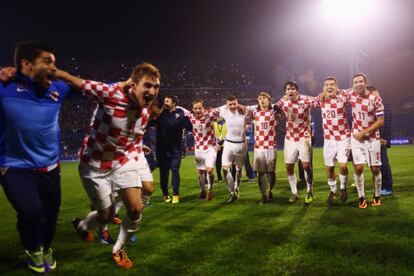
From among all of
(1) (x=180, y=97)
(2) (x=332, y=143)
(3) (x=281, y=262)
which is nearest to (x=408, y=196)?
(2) (x=332, y=143)

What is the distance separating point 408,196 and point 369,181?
2.23 meters

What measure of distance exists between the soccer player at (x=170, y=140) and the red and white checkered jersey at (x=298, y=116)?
7.12 ft

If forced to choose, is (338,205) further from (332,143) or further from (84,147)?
(84,147)

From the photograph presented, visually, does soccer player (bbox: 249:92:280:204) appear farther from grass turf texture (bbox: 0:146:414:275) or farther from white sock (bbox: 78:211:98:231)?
white sock (bbox: 78:211:98:231)

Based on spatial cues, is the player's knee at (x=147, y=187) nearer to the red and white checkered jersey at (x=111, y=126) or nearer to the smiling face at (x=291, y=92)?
the red and white checkered jersey at (x=111, y=126)

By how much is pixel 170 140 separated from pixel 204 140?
79cm

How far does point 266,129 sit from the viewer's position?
7.26 metres

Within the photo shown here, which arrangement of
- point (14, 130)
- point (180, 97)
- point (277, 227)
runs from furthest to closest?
point (180, 97) → point (277, 227) → point (14, 130)

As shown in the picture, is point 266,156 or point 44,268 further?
point 266,156

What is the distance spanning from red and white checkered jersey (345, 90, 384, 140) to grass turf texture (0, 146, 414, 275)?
4.71 ft

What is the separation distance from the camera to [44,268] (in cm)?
368

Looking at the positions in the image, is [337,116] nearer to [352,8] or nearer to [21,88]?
[21,88]

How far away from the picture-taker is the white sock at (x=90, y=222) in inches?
171

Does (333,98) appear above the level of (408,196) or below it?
above
